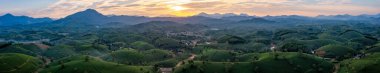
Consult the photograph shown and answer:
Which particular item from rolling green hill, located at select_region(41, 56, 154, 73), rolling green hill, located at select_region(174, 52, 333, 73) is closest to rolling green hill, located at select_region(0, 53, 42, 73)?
rolling green hill, located at select_region(41, 56, 154, 73)

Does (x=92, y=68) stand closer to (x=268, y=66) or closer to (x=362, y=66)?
(x=268, y=66)

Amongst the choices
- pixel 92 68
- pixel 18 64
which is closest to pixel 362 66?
pixel 92 68

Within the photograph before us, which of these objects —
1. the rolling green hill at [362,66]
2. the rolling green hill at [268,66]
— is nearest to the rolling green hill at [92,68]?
the rolling green hill at [268,66]

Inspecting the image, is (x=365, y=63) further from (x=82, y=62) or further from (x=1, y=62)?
(x=1, y=62)

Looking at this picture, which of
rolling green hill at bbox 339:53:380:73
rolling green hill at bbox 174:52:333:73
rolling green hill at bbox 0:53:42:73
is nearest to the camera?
rolling green hill at bbox 339:53:380:73

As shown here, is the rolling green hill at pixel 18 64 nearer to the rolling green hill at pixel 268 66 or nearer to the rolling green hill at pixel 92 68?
the rolling green hill at pixel 92 68

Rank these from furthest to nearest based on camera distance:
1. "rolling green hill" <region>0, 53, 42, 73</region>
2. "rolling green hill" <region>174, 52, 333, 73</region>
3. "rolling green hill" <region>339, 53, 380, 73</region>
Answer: "rolling green hill" <region>0, 53, 42, 73</region>, "rolling green hill" <region>174, 52, 333, 73</region>, "rolling green hill" <region>339, 53, 380, 73</region>

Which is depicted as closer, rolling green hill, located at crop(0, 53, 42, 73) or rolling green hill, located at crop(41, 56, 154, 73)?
rolling green hill, located at crop(41, 56, 154, 73)

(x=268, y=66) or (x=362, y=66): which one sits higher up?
(x=362, y=66)

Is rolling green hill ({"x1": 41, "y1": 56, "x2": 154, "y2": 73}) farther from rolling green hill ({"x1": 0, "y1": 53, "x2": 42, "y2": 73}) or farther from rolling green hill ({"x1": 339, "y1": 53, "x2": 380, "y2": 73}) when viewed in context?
rolling green hill ({"x1": 339, "y1": 53, "x2": 380, "y2": 73})

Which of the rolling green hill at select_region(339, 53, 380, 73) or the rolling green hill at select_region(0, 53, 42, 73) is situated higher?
the rolling green hill at select_region(0, 53, 42, 73)

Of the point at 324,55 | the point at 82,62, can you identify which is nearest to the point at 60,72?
the point at 82,62
